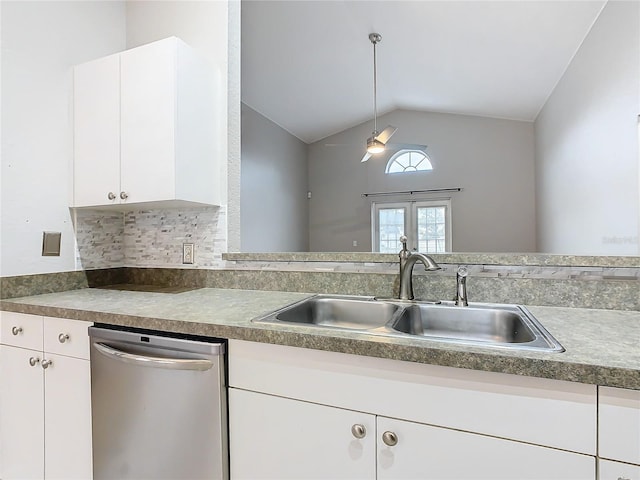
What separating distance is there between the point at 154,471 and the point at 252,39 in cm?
369

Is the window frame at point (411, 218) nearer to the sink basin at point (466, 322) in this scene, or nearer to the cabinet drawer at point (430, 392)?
the sink basin at point (466, 322)

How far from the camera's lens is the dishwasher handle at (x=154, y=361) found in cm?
93

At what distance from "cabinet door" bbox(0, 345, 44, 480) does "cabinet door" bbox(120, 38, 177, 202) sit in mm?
757

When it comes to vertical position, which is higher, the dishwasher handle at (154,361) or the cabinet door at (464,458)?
the dishwasher handle at (154,361)

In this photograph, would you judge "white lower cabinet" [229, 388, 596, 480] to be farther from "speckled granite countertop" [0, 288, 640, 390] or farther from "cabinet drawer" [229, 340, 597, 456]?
"speckled granite countertop" [0, 288, 640, 390]

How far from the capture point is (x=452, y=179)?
20.2 ft

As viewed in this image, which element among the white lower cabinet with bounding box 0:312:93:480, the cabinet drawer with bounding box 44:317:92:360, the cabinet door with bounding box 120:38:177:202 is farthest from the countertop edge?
the cabinet door with bounding box 120:38:177:202

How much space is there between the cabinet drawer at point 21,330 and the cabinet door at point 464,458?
1303mm

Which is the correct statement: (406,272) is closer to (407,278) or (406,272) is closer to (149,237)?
(407,278)

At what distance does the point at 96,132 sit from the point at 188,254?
0.70m

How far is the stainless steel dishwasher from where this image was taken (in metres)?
0.93

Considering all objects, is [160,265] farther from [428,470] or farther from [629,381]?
[629,381]

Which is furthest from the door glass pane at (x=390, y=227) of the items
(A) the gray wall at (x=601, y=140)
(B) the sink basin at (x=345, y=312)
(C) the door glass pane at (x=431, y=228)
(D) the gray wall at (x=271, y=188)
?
(B) the sink basin at (x=345, y=312)

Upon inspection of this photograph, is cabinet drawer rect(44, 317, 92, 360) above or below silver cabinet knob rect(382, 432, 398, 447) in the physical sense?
above
